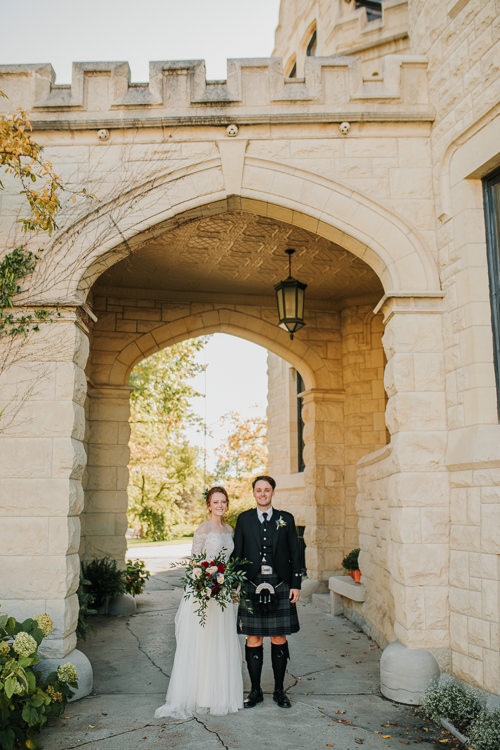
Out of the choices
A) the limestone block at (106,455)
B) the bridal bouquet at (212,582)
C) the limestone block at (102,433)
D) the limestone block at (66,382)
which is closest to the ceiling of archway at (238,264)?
the limestone block at (66,382)

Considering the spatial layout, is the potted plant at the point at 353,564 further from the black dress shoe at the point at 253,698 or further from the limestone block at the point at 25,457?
the limestone block at the point at 25,457

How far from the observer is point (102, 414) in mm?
8641

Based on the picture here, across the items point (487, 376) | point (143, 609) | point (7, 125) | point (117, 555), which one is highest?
point (7, 125)

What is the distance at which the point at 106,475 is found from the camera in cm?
852

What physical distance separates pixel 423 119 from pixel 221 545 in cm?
395

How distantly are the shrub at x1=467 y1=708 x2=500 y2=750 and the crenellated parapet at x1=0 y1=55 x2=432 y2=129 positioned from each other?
4577mm

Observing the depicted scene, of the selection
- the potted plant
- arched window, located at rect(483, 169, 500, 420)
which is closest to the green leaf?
arched window, located at rect(483, 169, 500, 420)

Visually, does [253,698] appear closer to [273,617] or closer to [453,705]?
[273,617]

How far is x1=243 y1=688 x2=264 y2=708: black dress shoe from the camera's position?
466 cm

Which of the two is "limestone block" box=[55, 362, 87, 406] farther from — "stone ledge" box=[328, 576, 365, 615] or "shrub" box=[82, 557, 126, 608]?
"stone ledge" box=[328, 576, 365, 615]

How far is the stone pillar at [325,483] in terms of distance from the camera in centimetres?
940

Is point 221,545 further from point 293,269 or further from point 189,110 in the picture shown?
point 293,269

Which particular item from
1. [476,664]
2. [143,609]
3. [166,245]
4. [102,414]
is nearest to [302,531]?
[143,609]

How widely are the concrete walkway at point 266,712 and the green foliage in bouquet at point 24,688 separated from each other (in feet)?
0.61
